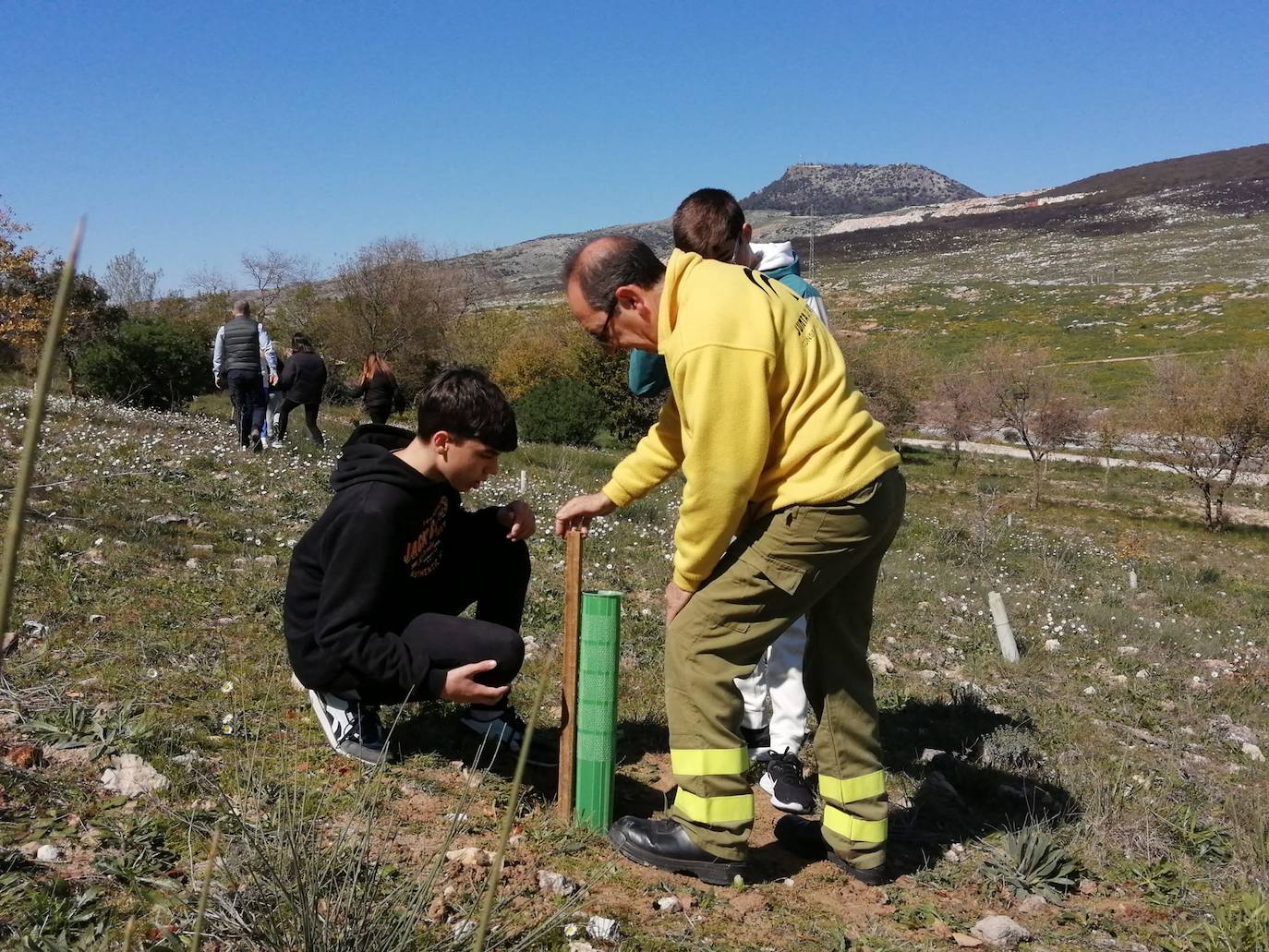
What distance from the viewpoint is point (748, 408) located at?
8.35 ft

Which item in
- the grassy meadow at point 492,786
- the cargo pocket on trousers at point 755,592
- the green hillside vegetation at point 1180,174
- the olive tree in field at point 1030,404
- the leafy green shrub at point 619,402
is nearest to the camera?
the grassy meadow at point 492,786

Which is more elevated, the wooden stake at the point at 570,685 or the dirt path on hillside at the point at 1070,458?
the wooden stake at the point at 570,685

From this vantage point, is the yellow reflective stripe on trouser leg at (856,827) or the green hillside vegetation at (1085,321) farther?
the green hillside vegetation at (1085,321)

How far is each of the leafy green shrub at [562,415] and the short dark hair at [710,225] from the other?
20.3m

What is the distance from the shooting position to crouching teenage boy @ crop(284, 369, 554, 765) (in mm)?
3014

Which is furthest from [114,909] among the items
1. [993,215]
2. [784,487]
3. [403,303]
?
[993,215]

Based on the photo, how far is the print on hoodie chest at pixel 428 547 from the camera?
3246mm

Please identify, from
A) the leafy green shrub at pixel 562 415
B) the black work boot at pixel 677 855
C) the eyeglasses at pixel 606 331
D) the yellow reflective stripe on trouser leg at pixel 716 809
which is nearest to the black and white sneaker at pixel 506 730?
the black work boot at pixel 677 855

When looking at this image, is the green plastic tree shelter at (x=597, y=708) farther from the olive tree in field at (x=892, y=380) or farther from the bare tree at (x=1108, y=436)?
the olive tree in field at (x=892, y=380)

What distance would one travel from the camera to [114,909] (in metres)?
2.28

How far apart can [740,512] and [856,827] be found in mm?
1140

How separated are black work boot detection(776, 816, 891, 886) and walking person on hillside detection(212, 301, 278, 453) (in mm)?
8779

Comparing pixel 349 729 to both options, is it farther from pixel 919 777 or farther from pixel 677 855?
pixel 919 777

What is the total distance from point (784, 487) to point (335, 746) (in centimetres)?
176
